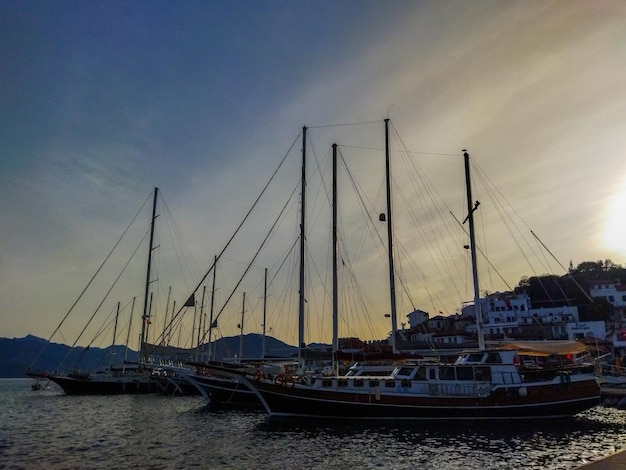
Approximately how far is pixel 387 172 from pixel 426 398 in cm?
2183

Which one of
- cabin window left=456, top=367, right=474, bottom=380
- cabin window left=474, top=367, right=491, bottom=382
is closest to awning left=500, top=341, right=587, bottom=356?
cabin window left=474, top=367, right=491, bottom=382

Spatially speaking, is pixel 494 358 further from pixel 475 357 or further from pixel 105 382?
pixel 105 382

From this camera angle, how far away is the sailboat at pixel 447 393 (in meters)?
29.3

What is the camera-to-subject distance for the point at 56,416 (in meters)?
38.8

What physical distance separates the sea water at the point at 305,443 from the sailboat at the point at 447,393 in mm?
778

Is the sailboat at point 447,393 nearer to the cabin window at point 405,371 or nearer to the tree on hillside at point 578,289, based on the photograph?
the cabin window at point 405,371

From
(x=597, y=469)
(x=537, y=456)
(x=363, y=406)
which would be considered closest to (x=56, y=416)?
(x=363, y=406)

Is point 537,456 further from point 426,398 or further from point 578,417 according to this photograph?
point 578,417

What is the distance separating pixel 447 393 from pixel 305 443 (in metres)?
11.5

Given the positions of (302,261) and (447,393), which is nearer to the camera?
(447,393)

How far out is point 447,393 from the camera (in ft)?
96.9

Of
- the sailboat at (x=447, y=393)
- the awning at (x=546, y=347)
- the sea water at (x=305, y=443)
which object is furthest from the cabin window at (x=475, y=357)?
the sea water at (x=305, y=443)

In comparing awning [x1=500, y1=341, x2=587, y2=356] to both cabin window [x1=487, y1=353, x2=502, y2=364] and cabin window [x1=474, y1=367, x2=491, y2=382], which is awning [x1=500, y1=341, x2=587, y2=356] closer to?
cabin window [x1=487, y1=353, x2=502, y2=364]

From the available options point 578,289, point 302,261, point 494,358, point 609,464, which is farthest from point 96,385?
point 578,289
